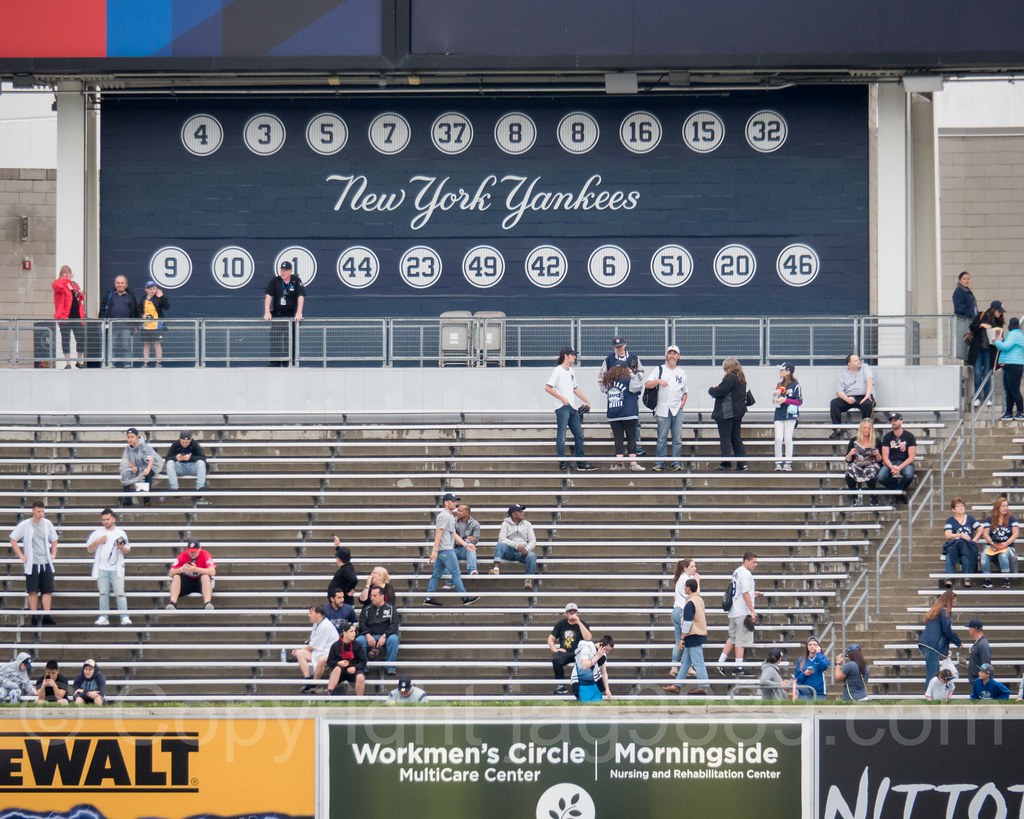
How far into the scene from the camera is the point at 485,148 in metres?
28.3

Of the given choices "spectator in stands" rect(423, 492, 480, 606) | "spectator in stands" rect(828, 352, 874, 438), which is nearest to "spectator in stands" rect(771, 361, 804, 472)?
"spectator in stands" rect(828, 352, 874, 438)

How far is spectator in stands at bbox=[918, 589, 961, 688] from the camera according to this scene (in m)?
19.5

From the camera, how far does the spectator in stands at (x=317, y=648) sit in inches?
776

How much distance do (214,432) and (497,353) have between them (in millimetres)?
4127

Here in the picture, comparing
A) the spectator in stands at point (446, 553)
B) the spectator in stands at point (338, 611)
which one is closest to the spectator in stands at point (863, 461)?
the spectator in stands at point (446, 553)

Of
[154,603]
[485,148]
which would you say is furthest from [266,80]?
[154,603]

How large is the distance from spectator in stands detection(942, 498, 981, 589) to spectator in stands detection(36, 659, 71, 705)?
33.3 ft

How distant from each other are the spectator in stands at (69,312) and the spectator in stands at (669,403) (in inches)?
327

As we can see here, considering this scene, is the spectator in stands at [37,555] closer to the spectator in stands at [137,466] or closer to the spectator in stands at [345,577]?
the spectator in stands at [137,466]

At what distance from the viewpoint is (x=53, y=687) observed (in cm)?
1872

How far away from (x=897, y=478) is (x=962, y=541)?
5.72ft

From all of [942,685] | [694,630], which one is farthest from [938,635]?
[694,630]

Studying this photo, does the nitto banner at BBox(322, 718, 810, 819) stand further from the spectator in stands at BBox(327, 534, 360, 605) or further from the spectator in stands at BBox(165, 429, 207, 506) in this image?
the spectator in stands at BBox(165, 429, 207, 506)

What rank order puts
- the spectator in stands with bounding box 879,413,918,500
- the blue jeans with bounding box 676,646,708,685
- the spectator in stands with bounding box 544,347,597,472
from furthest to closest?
the spectator in stands with bounding box 544,347,597,472 < the spectator in stands with bounding box 879,413,918,500 < the blue jeans with bounding box 676,646,708,685
